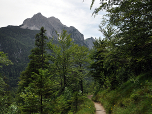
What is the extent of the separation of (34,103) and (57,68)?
862 centimetres

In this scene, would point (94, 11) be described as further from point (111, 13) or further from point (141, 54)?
point (141, 54)

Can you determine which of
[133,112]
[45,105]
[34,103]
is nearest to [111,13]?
[133,112]

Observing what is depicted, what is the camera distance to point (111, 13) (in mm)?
5094

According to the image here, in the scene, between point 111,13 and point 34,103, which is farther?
point 34,103

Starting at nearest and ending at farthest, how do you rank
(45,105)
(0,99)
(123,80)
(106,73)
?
1. (45,105)
2. (0,99)
3. (123,80)
4. (106,73)

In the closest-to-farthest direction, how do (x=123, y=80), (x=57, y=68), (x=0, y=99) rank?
(x=0, y=99) < (x=123, y=80) < (x=57, y=68)

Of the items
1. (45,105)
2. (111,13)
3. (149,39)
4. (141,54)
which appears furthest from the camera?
(45,105)

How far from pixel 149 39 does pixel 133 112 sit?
391 centimetres

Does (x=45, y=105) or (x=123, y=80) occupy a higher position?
(x=123, y=80)

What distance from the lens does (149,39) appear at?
4.38 metres

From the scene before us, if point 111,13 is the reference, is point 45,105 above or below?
below

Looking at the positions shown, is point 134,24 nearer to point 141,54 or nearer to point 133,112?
point 141,54

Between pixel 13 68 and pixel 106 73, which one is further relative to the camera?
pixel 13 68

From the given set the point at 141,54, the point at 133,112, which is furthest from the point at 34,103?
the point at 141,54
